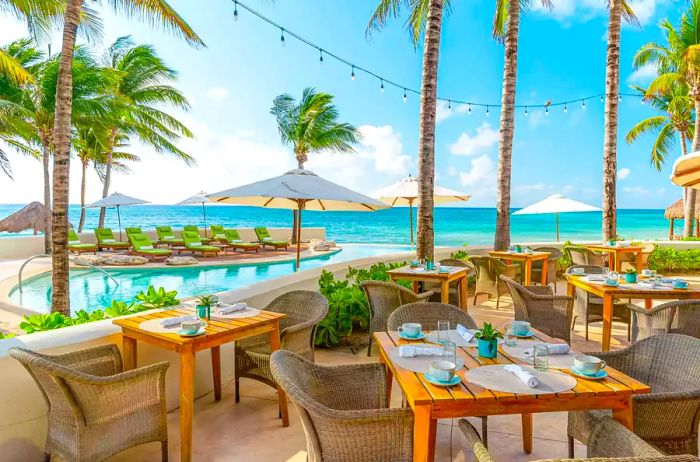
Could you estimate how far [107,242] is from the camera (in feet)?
45.5

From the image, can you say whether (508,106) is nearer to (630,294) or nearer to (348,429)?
(630,294)

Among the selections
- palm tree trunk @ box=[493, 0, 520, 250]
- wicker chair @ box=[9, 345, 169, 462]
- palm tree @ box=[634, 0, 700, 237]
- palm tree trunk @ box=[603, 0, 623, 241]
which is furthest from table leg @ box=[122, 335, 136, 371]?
palm tree @ box=[634, 0, 700, 237]

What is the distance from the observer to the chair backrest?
2961mm

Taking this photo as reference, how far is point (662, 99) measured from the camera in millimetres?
17719

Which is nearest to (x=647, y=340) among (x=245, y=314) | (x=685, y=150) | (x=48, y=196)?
(x=245, y=314)

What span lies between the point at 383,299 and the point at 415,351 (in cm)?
196

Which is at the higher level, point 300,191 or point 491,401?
point 300,191

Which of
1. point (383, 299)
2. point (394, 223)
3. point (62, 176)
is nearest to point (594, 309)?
point (383, 299)

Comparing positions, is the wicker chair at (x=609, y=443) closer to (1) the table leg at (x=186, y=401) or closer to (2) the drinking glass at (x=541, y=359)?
(2) the drinking glass at (x=541, y=359)

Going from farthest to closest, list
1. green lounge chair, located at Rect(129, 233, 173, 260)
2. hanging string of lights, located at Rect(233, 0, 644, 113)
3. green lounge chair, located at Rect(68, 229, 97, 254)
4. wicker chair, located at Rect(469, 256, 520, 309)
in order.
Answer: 1. green lounge chair, located at Rect(68, 229, 97, 254)
2. green lounge chair, located at Rect(129, 233, 173, 260)
3. hanging string of lights, located at Rect(233, 0, 644, 113)
4. wicker chair, located at Rect(469, 256, 520, 309)

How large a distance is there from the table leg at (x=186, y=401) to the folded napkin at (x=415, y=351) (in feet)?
3.86

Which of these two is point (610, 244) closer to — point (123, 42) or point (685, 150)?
point (685, 150)

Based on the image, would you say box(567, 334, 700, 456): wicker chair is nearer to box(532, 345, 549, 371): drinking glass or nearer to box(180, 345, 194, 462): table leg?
box(532, 345, 549, 371): drinking glass

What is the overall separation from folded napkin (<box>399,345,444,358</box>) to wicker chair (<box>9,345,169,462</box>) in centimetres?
123
